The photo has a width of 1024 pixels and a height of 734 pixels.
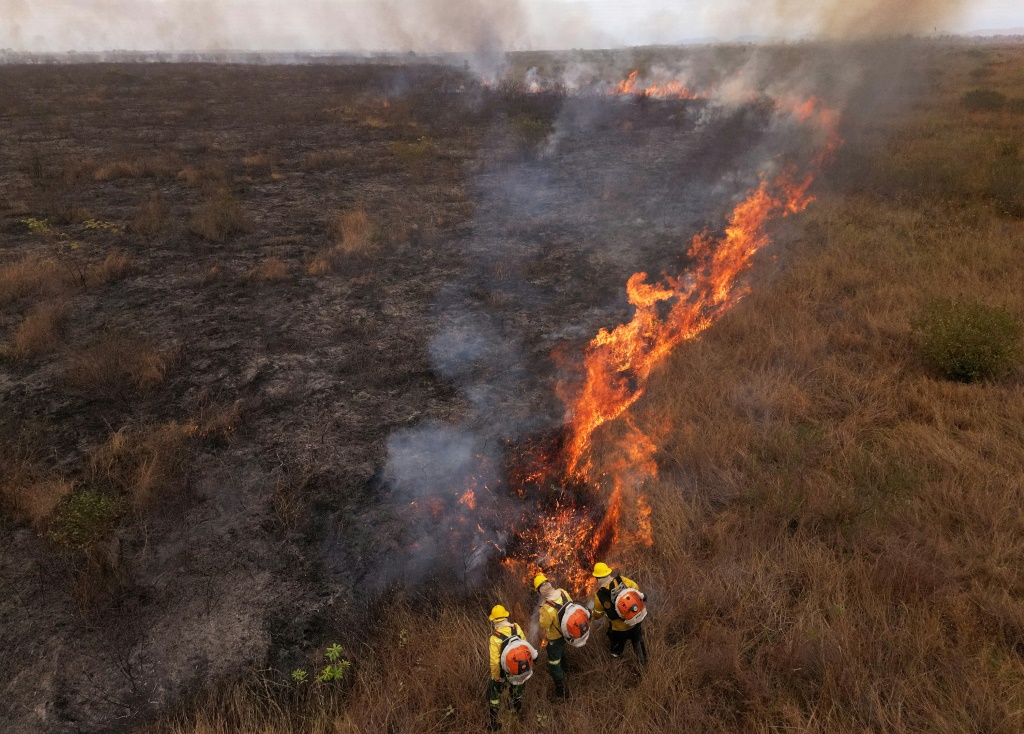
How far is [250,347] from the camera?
6820 millimetres

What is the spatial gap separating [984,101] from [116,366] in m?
28.4

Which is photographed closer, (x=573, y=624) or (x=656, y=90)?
(x=573, y=624)

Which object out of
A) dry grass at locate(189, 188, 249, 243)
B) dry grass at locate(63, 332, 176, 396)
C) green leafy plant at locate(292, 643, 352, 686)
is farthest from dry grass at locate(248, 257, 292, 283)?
green leafy plant at locate(292, 643, 352, 686)

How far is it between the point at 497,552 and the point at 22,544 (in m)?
3.75

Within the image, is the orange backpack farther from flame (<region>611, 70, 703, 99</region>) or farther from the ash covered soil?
flame (<region>611, 70, 703, 99</region>)

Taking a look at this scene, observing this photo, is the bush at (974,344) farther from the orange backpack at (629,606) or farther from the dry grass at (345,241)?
the dry grass at (345,241)

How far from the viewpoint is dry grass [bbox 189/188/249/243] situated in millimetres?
10102

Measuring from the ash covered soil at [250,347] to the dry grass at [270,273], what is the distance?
0.05m

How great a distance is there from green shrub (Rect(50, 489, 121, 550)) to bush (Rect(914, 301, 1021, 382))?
846 centimetres

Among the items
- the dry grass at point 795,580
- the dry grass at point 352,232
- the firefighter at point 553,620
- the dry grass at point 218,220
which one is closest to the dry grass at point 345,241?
the dry grass at point 352,232

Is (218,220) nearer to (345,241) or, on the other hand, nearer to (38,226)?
(345,241)

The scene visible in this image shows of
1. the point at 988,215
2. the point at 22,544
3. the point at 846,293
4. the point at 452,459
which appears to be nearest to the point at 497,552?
the point at 452,459

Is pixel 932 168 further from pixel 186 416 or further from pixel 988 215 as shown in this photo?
pixel 186 416

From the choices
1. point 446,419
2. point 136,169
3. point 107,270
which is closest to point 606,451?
point 446,419
